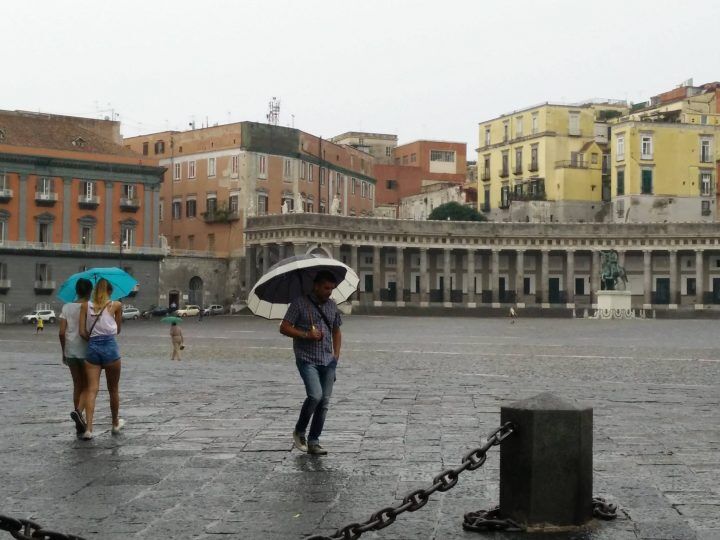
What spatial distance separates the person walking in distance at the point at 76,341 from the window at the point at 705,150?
80519mm

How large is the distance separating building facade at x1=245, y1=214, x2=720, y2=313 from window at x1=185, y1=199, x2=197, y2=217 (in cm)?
513

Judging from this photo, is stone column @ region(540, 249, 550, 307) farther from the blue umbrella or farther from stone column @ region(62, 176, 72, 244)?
the blue umbrella

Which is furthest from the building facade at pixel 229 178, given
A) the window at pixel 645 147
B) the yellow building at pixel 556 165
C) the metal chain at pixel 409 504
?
the metal chain at pixel 409 504

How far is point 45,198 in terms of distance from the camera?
65625 mm

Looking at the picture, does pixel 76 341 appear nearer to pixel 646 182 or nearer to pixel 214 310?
pixel 214 310

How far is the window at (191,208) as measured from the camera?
8075 centimetres

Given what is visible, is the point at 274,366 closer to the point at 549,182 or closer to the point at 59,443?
the point at 59,443

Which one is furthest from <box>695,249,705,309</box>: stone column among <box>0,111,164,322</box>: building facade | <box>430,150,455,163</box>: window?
<box>0,111,164,322</box>: building facade

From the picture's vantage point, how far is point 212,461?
875 centimetres

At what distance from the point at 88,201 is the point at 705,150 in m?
46.6

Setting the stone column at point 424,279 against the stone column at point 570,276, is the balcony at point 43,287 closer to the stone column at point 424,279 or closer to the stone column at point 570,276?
the stone column at point 424,279

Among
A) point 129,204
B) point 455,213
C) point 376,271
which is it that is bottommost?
point 376,271

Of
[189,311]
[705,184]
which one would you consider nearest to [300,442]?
[189,311]

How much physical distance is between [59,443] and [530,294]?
76222 millimetres
